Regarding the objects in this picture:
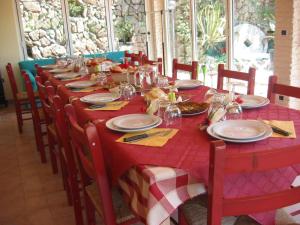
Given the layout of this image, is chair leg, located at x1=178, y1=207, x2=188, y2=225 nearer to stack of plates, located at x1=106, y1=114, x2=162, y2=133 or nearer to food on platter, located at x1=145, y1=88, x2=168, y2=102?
stack of plates, located at x1=106, y1=114, x2=162, y2=133

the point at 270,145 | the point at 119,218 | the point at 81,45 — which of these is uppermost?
the point at 81,45

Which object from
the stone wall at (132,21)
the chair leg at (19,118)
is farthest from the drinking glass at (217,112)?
the stone wall at (132,21)

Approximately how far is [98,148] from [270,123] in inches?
31.1

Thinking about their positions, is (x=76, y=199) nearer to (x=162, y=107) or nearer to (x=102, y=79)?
(x=162, y=107)

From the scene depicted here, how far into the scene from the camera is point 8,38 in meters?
5.86

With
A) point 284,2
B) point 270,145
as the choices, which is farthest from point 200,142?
point 284,2

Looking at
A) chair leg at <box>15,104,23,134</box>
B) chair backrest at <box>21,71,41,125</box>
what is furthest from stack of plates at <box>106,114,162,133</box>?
chair leg at <box>15,104,23,134</box>

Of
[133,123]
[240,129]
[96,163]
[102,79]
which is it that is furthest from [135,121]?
[102,79]

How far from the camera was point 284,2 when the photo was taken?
11.6 ft

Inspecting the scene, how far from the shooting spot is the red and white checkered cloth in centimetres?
115

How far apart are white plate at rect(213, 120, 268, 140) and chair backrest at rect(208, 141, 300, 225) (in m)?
0.31

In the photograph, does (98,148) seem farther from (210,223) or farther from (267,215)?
(267,215)

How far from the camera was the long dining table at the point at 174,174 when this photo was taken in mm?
1167

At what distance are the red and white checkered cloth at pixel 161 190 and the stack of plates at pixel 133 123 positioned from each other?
1.14ft
